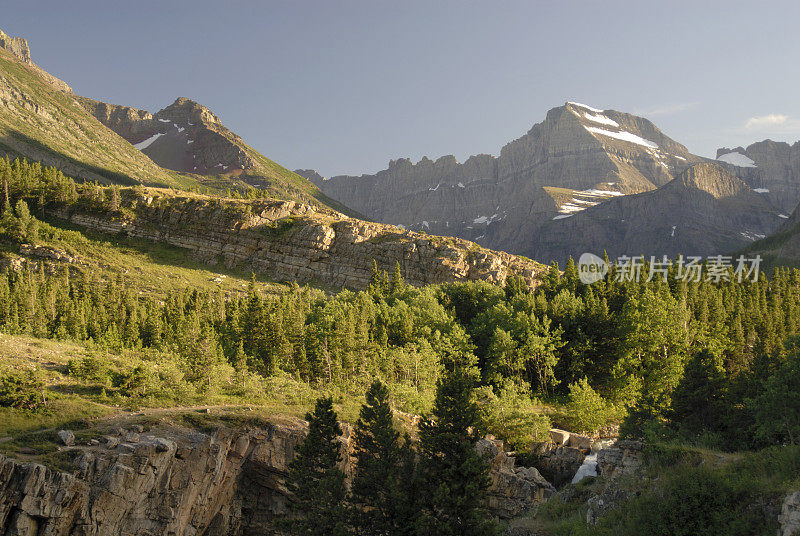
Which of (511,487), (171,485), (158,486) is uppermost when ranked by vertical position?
(158,486)

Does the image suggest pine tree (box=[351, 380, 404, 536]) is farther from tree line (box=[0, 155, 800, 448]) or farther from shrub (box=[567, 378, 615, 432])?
shrub (box=[567, 378, 615, 432])

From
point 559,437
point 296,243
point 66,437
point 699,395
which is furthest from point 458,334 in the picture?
point 296,243

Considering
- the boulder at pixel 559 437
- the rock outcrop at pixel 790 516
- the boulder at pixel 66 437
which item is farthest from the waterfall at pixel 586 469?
the boulder at pixel 66 437

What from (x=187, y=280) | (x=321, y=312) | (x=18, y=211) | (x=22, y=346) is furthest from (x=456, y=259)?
(x=18, y=211)

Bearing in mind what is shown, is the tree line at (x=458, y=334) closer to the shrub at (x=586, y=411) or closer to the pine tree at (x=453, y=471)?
the shrub at (x=586, y=411)

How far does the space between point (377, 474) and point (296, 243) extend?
10483 cm

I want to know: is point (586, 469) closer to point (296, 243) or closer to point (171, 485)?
point (171, 485)

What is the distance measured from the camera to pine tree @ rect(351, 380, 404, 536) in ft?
101

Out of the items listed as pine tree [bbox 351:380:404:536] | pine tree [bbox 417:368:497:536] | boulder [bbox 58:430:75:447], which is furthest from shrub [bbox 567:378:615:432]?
boulder [bbox 58:430:75:447]

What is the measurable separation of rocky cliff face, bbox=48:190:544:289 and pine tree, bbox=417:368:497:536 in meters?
86.8

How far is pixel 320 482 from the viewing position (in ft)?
99.5

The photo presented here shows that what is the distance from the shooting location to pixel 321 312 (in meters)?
74.4

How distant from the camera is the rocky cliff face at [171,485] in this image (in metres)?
25.4

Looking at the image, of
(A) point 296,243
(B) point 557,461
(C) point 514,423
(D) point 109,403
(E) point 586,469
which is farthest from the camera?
(A) point 296,243
